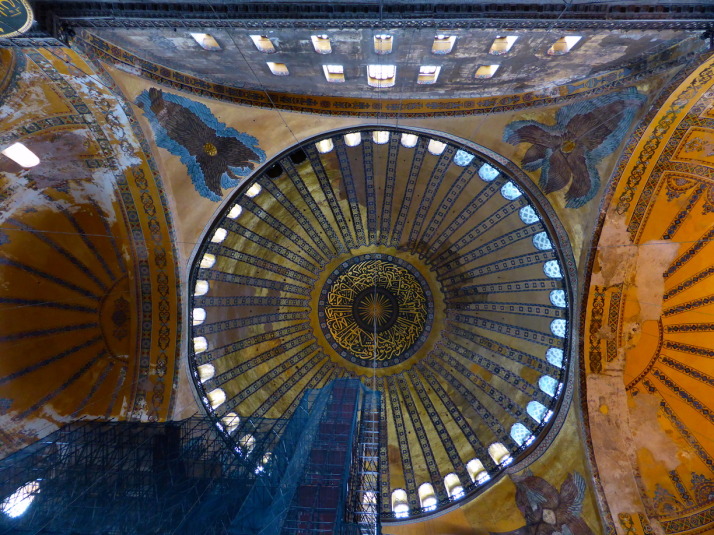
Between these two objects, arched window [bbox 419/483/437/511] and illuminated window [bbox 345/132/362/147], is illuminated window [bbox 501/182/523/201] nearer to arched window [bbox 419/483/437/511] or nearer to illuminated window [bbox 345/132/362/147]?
illuminated window [bbox 345/132/362/147]

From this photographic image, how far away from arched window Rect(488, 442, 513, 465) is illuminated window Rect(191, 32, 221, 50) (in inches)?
472

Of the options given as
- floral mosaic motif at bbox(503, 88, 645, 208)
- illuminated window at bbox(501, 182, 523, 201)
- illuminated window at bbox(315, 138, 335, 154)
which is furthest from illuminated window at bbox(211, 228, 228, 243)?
illuminated window at bbox(501, 182, 523, 201)

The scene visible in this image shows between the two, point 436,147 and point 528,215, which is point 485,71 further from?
point 528,215

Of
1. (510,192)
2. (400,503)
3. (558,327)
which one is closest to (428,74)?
(510,192)

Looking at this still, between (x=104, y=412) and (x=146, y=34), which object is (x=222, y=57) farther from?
(x=104, y=412)

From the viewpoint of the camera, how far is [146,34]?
263 inches

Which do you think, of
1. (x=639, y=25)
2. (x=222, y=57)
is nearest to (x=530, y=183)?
(x=639, y=25)

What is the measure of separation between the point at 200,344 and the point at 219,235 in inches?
123

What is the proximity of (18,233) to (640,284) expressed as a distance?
14342 mm

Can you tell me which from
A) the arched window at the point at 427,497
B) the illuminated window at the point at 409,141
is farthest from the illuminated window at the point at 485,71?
the arched window at the point at 427,497

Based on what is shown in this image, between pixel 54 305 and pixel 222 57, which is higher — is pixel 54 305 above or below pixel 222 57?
below

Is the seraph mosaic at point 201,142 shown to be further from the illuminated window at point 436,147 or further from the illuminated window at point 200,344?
the illuminated window at point 436,147

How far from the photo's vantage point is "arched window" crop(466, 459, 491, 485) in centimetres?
1211

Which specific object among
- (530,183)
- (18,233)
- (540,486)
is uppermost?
(530,183)
